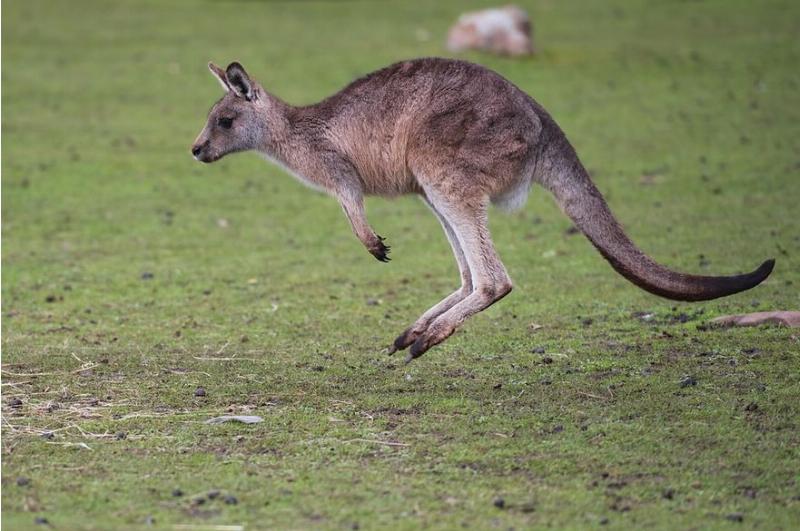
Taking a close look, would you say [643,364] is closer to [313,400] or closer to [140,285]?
[313,400]

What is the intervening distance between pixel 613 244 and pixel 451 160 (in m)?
0.86

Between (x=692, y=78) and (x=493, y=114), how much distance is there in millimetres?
10474

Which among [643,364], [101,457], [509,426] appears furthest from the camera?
[643,364]

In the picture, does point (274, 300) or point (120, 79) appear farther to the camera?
point (120, 79)

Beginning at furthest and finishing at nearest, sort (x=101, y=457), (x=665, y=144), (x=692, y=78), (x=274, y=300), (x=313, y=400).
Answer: (x=692, y=78), (x=665, y=144), (x=274, y=300), (x=313, y=400), (x=101, y=457)

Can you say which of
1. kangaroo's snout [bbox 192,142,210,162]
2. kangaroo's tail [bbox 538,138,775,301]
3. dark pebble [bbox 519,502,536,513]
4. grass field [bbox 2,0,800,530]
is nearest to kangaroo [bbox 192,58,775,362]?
kangaroo's tail [bbox 538,138,775,301]

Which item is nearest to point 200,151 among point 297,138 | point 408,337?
point 297,138

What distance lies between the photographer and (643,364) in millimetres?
6094

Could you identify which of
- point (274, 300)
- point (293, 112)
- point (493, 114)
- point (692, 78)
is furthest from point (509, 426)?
point (692, 78)

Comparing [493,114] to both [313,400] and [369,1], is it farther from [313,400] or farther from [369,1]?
[369,1]

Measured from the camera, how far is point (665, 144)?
1314 centimetres

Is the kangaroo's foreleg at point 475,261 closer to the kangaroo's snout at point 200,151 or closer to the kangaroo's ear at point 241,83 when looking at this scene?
the kangaroo's ear at point 241,83

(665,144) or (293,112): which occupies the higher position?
(293,112)

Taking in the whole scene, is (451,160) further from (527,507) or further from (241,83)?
(527,507)
